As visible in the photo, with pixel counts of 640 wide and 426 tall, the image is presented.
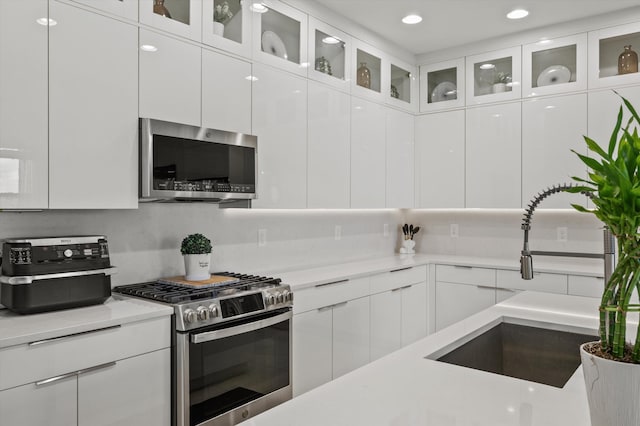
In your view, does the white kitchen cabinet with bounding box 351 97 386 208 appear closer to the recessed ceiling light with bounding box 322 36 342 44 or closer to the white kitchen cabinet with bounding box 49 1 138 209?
the recessed ceiling light with bounding box 322 36 342 44

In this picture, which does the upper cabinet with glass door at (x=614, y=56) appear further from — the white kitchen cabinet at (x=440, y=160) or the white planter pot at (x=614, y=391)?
the white planter pot at (x=614, y=391)

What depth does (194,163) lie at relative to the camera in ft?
8.29

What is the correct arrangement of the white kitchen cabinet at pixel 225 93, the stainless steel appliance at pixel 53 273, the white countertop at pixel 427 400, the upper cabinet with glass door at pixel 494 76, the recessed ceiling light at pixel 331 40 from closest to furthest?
the white countertop at pixel 427 400 < the stainless steel appliance at pixel 53 273 < the white kitchen cabinet at pixel 225 93 < the recessed ceiling light at pixel 331 40 < the upper cabinet with glass door at pixel 494 76

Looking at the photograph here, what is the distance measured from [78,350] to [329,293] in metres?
1.66

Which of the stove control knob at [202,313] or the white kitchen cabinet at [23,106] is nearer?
the white kitchen cabinet at [23,106]

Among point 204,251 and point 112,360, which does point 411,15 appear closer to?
point 204,251

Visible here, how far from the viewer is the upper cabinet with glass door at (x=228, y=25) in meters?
2.70

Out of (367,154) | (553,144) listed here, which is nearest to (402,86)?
(367,154)

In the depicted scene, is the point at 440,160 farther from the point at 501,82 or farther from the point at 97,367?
the point at 97,367

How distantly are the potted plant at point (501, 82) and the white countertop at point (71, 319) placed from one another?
3.41 meters

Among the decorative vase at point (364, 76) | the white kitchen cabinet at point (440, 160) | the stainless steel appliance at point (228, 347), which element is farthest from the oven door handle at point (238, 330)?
the white kitchen cabinet at point (440, 160)

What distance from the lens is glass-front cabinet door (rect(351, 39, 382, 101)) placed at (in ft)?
12.7

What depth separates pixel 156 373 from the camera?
6.77 feet

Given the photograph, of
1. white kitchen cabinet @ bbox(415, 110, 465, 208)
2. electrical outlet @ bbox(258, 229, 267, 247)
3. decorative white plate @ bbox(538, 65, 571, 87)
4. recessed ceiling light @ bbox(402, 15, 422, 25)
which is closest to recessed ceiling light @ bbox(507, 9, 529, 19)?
decorative white plate @ bbox(538, 65, 571, 87)
